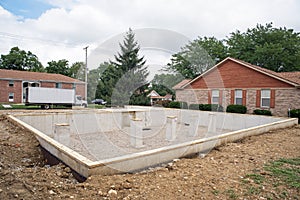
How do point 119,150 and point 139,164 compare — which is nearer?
point 139,164

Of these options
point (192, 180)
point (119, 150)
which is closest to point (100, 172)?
point (192, 180)

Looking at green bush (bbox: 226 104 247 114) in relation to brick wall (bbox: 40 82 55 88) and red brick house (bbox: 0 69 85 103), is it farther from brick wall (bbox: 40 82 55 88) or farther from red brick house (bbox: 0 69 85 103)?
brick wall (bbox: 40 82 55 88)

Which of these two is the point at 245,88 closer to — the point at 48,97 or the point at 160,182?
the point at 160,182

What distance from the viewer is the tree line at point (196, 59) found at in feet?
59.6

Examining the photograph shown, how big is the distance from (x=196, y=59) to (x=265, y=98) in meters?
13.5

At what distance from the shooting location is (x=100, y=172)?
2.94 m

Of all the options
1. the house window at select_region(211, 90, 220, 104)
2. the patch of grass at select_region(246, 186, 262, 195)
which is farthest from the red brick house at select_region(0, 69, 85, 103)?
Answer: the patch of grass at select_region(246, 186, 262, 195)

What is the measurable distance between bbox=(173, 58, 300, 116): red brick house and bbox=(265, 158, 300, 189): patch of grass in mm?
10674

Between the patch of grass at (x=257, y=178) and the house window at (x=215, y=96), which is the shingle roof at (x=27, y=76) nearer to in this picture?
the house window at (x=215, y=96)

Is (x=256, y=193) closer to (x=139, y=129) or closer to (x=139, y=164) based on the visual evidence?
(x=139, y=164)

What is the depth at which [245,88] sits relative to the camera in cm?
1491

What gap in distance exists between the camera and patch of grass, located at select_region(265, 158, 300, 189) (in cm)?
293

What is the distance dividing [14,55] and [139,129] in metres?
38.2

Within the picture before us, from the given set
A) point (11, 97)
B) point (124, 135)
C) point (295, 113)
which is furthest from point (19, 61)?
point (295, 113)
